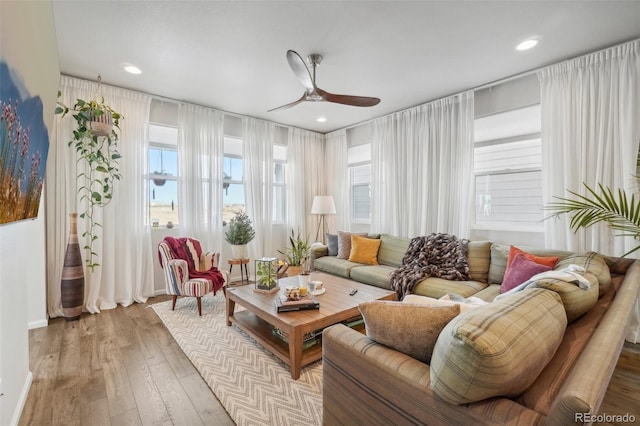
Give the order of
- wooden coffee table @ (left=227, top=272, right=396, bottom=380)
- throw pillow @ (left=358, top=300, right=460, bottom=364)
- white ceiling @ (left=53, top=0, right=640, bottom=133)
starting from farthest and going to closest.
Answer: white ceiling @ (left=53, top=0, right=640, bottom=133) < wooden coffee table @ (left=227, top=272, right=396, bottom=380) < throw pillow @ (left=358, top=300, right=460, bottom=364)

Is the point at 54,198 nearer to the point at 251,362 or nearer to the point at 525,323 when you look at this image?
the point at 251,362

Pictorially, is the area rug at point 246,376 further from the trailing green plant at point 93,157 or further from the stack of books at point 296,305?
the trailing green plant at point 93,157

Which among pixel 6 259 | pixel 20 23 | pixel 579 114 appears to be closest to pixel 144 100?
pixel 6 259

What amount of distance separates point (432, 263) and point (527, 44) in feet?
7.67

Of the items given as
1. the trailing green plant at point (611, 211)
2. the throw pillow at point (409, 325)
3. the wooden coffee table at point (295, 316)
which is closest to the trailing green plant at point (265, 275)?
the wooden coffee table at point (295, 316)

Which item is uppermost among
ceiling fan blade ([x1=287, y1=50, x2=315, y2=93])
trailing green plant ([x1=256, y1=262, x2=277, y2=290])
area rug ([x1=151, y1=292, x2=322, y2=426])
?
ceiling fan blade ([x1=287, y1=50, x2=315, y2=93])

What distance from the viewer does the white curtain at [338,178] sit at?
542 cm

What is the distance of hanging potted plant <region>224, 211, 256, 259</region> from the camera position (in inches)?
170

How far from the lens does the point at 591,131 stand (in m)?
2.80

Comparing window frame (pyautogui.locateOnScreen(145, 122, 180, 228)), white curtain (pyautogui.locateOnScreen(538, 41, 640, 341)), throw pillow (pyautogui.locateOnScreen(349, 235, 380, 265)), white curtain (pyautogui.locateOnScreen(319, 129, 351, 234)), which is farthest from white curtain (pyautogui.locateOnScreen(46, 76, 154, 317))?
white curtain (pyautogui.locateOnScreen(538, 41, 640, 341))

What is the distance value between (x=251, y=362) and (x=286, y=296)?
0.57 metres

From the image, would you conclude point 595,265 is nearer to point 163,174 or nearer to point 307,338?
point 307,338

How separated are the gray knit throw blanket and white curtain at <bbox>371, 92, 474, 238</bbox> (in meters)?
0.50

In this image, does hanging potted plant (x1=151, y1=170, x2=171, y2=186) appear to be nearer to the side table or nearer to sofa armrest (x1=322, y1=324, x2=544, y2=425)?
the side table
